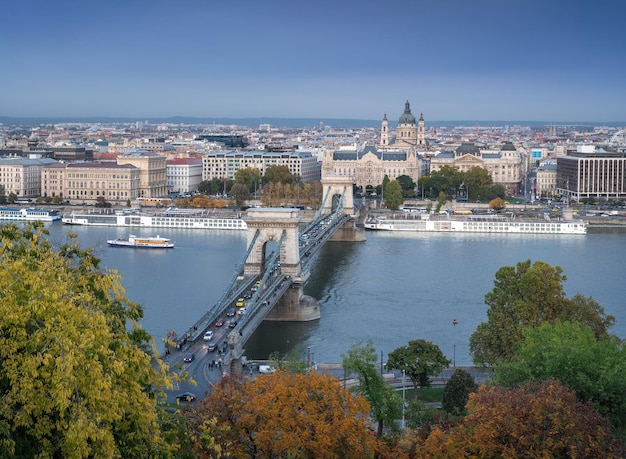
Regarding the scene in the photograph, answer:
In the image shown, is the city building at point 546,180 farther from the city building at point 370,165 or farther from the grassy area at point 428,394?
the grassy area at point 428,394

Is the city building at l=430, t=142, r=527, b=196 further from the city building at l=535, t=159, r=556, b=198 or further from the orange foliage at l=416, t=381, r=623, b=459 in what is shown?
the orange foliage at l=416, t=381, r=623, b=459

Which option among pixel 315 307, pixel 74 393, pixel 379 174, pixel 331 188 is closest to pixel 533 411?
pixel 74 393

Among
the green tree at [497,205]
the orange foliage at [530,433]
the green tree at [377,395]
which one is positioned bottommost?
the green tree at [497,205]

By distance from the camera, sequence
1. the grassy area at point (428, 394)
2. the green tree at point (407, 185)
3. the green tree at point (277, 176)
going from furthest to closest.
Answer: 1. the green tree at point (407, 185)
2. the green tree at point (277, 176)
3. the grassy area at point (428, 394)

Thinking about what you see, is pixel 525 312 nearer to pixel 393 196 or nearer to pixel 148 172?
pixel 393 196

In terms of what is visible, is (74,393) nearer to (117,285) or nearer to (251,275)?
(117,285)

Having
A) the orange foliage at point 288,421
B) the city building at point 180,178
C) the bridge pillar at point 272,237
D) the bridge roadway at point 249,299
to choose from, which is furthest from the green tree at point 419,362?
the city building at point 180,178
